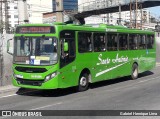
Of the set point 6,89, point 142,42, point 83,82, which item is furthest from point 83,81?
point 142,42

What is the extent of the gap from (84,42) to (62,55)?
1.90 meters

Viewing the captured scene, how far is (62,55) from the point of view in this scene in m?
13.4

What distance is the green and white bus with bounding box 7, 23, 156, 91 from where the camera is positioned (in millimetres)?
13133

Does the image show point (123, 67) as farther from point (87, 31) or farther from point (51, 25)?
point (51, 25)

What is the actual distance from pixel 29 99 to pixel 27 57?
1649 mm

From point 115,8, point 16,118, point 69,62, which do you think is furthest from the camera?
point 115,8

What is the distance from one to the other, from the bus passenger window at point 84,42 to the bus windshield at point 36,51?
1698mm

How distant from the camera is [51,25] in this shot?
43.9ft

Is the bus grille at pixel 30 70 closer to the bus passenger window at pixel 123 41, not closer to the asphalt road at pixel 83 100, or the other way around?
the asphalt road at pixel 83 100

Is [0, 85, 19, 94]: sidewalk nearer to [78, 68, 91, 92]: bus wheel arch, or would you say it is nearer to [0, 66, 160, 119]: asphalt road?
[0, 66, 160, 119]: asphalt road

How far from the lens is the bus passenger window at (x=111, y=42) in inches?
675

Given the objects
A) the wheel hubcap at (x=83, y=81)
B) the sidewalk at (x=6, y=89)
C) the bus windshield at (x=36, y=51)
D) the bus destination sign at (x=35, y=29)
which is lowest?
the sidewalk at (x=6, y=89)

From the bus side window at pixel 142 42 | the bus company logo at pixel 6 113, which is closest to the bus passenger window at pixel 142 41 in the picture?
the bus side window at pixel 142 42

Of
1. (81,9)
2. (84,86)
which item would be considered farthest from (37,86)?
(81,9)
